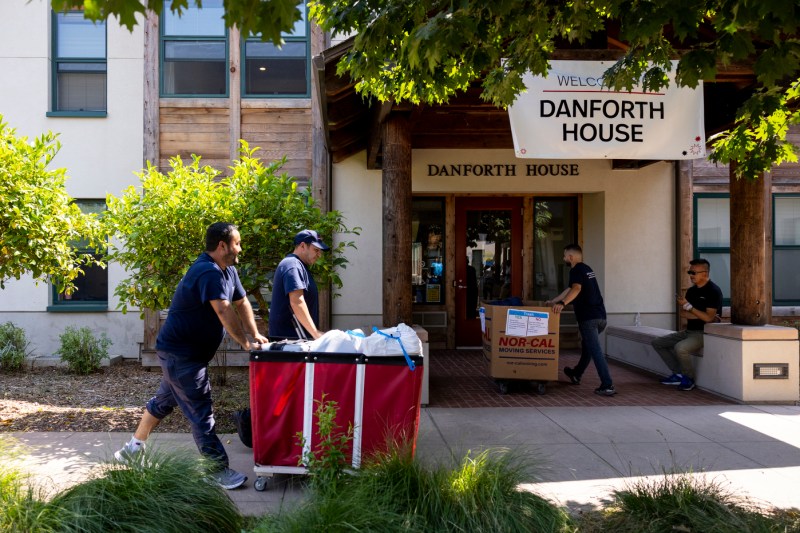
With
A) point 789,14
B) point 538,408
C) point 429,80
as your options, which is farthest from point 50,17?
point 789,14

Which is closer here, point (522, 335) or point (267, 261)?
point (267, 261)

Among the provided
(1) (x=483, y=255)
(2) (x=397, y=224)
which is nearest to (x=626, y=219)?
(1) (x=483, y=255)

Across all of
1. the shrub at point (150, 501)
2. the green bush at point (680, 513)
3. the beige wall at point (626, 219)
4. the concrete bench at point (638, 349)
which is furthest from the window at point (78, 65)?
the green bush at point (680, 513)

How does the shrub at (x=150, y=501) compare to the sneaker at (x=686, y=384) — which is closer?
the shrub at (x=150, y=501)

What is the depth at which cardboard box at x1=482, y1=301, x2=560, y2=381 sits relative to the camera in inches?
321

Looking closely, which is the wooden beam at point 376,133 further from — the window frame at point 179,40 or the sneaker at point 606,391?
the sneaker at point 606,391

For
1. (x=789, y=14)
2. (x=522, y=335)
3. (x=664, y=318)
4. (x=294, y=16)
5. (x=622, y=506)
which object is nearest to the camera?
(x=294, y=16)

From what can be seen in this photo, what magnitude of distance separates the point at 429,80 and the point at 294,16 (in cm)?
225

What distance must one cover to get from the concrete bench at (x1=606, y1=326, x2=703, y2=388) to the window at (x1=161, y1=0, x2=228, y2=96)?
25.1 ft

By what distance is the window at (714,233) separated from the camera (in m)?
12.1

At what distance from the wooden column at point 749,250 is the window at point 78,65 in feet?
32.6

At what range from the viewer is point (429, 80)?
5180 millimetres

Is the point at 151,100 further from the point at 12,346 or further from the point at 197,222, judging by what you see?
the point at 197,222

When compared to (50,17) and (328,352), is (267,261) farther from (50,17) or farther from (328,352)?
(50,17)
